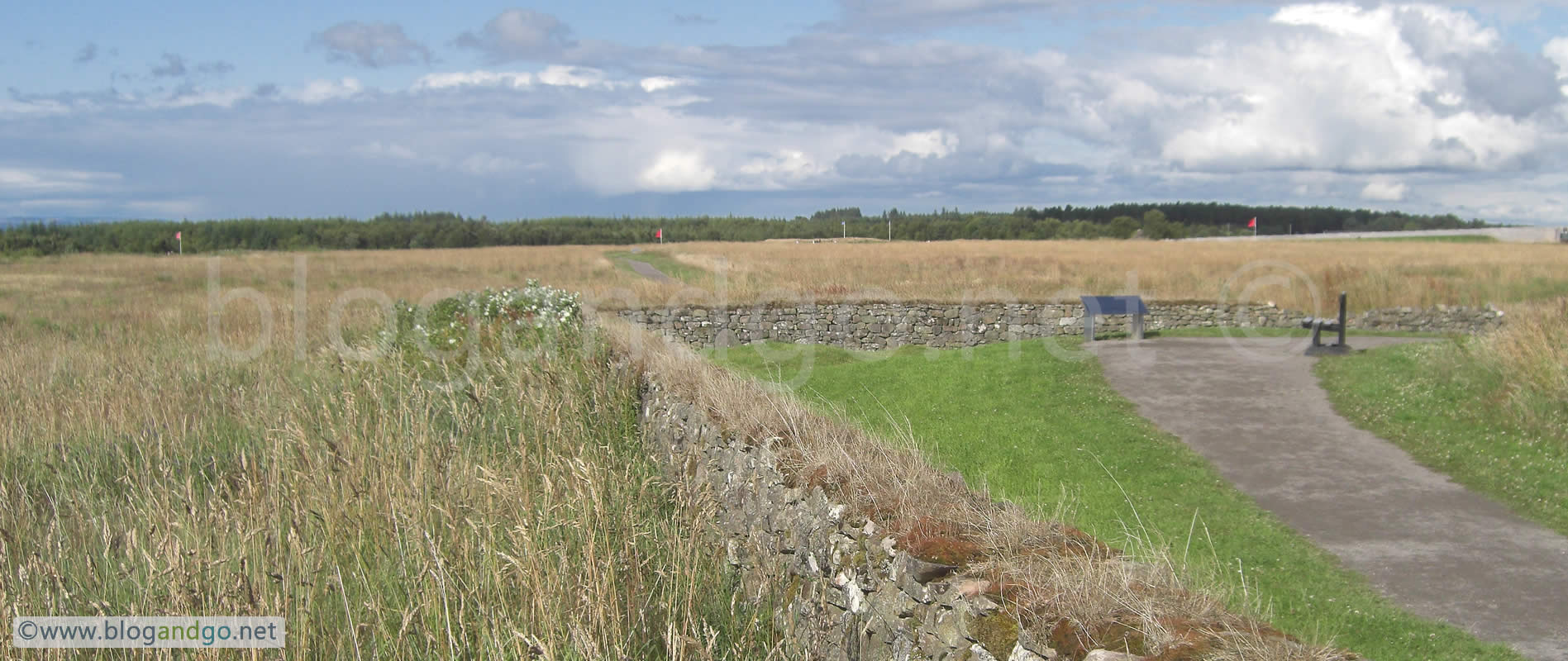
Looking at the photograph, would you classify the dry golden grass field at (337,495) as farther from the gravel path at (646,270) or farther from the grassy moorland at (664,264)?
the gravel path at (646,270)

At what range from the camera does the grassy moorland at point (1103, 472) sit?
6.23 metres

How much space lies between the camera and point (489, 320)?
12.7m

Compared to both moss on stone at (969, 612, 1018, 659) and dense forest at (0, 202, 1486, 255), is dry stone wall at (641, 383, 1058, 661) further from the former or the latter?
dense forest at (0, 202, 1486, 255)

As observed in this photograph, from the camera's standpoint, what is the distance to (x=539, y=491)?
616 centimetres

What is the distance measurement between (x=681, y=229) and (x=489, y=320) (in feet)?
355

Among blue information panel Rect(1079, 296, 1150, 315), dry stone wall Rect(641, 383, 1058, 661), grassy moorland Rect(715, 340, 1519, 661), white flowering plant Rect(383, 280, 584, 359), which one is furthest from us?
blue information panel Rect(1079, 296, 1150, 315)

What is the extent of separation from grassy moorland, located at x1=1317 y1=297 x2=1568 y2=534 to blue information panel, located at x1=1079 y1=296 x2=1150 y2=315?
4757 mm

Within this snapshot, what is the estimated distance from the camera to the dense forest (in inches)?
3275

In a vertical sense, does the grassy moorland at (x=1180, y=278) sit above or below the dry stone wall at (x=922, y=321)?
above

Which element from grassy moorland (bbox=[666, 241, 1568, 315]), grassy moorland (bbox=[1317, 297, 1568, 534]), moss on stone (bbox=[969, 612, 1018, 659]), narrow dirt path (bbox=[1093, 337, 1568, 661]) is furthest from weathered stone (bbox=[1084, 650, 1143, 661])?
grassy moorland (bbox=[666, 241, 1568, 315])

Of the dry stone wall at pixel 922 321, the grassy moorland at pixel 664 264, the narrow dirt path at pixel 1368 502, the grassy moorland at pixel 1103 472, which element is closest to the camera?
the grassy moorland at pixel 1103 472

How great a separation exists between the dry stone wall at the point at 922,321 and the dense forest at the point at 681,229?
53.4m

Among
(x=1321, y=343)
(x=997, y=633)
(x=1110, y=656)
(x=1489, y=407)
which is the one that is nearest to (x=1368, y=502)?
(x=1489, y=407)

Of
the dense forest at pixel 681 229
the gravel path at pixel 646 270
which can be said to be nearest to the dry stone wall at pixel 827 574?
the gravel path at pixel 646 270
